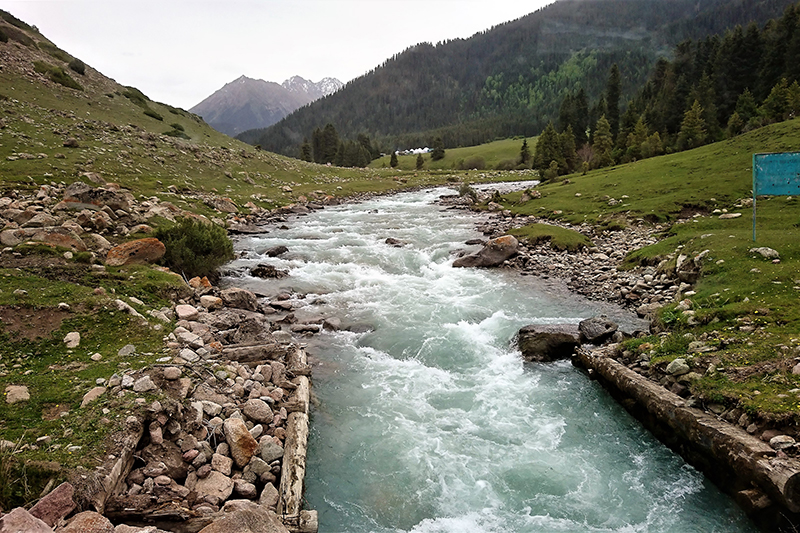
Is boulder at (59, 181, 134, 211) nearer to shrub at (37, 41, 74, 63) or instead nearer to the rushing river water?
the rushing river water

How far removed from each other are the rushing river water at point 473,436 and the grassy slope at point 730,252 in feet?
7.30

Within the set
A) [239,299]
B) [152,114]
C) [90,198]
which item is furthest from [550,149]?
[90,198]

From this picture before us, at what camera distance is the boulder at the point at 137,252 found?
15.1 m

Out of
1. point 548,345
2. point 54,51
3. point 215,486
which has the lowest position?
point 548,345

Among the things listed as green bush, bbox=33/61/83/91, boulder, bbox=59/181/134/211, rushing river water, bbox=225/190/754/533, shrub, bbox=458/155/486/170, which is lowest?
rushing river water, bbox=225/190/754/533

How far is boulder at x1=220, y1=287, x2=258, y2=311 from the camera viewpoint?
15.8m

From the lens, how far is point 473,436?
9672 millimetres

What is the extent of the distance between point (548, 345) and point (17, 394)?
12.7 m

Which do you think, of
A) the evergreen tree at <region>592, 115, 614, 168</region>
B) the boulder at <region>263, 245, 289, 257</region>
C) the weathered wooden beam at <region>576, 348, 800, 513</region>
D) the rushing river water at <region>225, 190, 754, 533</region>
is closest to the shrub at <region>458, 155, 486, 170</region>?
the evergreen tree at <region>592, 115, 614, 168</region>

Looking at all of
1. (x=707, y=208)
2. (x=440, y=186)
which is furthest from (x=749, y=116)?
(x=440, y=186)

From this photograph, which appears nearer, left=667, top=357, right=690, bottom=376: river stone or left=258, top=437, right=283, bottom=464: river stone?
left=258, top=437, right=283, bottom=464: river stone

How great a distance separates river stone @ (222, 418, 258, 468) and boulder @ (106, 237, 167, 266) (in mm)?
10352

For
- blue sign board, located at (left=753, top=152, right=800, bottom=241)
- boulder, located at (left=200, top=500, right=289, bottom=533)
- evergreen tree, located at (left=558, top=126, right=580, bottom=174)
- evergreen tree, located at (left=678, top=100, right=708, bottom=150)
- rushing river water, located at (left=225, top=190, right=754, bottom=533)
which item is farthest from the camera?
evergreen tree, located at (left=558, top=126, right=580, bottom=174)

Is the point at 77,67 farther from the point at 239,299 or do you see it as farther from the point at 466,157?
the point at 466,157
